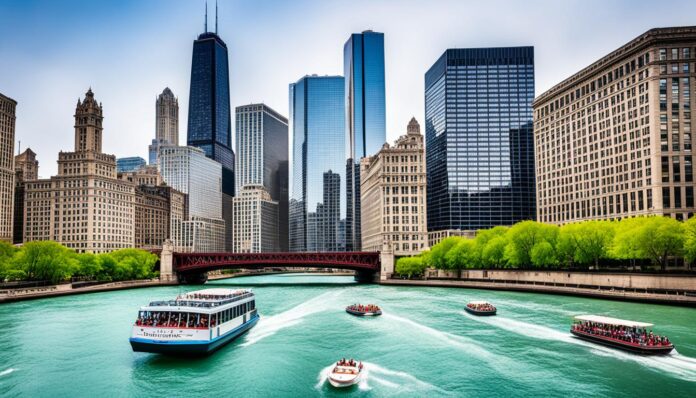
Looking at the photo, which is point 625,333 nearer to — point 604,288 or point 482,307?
point 482,307

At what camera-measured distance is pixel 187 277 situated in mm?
177500

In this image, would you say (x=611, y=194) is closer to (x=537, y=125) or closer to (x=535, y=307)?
(x=537, y=125)

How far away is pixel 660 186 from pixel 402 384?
11317cm

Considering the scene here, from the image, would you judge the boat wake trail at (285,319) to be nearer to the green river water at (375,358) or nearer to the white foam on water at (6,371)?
the green river water at (375,358)

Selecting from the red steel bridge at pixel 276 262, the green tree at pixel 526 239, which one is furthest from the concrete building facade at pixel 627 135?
the red steel bridge at pixel 276 262

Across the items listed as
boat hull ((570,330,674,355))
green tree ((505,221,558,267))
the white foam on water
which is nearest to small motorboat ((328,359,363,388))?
boat hull ((570,330,674,355))

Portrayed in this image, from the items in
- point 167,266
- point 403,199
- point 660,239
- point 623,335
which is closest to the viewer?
point 623,335

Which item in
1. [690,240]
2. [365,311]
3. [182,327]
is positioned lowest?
[365,311]

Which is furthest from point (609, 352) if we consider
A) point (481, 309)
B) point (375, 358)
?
point (481, 309)

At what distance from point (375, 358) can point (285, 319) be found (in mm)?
30681

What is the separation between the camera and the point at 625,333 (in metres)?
56.2

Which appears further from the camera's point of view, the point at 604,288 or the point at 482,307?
the point at 604,288

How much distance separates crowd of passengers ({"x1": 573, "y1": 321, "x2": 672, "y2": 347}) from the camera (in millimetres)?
53531

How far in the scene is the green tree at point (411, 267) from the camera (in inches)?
6068
